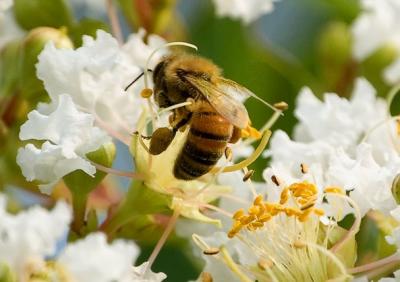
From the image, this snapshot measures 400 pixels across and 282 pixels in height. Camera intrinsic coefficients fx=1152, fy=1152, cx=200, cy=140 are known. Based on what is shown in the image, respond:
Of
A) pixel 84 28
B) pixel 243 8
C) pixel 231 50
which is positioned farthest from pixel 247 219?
pixel 231 50

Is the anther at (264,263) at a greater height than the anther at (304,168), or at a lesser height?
lesser

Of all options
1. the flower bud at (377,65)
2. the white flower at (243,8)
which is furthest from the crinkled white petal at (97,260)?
the flower bud at (377,65)

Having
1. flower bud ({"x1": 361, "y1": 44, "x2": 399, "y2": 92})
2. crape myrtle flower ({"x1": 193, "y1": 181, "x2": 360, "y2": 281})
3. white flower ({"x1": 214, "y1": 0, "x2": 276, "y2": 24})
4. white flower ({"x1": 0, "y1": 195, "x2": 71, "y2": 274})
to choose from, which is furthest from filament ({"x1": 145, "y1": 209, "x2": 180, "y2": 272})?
flower bud ({"x1": 361, "y1": 44, "x2": 399, "y2": 92})

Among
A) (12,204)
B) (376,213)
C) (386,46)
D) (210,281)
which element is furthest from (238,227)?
(386,46)

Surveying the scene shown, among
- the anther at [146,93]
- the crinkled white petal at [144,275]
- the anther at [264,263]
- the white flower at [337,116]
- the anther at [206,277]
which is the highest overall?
the anther at [146,93]

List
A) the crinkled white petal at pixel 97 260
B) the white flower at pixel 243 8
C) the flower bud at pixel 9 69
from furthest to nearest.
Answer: the white flower at pixel 243 8
the flower bud at pixel 9 69
the crinkled white petal at pixel 97 260

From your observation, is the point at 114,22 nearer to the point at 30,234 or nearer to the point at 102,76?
the point at 102,76

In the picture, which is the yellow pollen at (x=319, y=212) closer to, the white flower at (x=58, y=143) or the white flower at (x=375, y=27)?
the white flower at (x=58, y=143)
